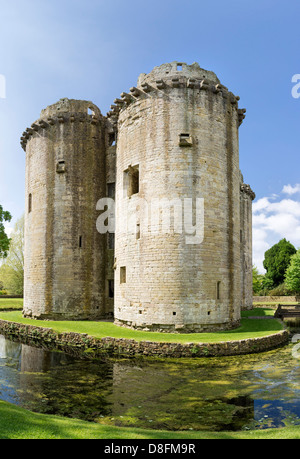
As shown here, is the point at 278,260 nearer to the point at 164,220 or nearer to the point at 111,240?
the point at 111,240

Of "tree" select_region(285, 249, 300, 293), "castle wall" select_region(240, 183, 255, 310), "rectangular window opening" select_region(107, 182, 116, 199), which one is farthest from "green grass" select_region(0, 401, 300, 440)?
"tree" select_region(285, 249, 300, 293)

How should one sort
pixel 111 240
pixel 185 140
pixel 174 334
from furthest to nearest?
pixel 111 240, pixel 185 140, pixel 174 334

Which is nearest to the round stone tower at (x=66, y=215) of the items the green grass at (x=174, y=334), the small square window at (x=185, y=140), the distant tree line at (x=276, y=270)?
the green grass at (x=174, y=334)

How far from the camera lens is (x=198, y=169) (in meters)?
15.3

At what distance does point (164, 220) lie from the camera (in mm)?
14992

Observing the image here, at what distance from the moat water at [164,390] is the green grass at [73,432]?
1.00 m

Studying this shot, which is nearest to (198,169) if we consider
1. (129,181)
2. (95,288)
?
(129,181)

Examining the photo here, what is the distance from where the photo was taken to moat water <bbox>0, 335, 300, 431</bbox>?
686 cm

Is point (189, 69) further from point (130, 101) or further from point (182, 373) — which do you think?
point (182, 373)

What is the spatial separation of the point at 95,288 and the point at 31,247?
468cm

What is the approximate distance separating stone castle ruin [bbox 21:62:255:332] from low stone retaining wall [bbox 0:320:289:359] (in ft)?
7.46

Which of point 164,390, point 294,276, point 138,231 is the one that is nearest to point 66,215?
point 138,231

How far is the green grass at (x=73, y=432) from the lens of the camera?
4828mm

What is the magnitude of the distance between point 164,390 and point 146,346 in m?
3.78
